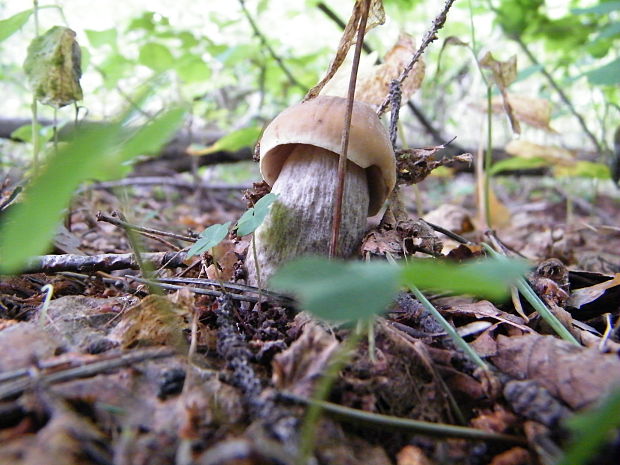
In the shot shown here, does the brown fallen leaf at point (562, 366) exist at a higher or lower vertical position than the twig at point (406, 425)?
higher

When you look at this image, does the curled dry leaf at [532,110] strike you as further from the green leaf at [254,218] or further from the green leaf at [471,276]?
the green leaf at [471,276]

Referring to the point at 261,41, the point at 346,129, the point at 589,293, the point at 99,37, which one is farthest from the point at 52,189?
the point at 261,41

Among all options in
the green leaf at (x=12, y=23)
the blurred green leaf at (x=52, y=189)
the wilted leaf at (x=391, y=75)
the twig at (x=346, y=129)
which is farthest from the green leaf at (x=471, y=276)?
the green leaf at (x=12, y=23)

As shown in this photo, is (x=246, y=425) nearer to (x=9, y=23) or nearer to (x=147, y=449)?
(x=147, y=449)

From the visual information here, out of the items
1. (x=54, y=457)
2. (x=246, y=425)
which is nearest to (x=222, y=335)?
(x=246, y=425)

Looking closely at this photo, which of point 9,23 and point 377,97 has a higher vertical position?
point 9,23

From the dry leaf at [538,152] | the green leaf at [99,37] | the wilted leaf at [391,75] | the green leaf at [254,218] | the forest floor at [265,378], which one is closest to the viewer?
the forest floor at [265,378]
